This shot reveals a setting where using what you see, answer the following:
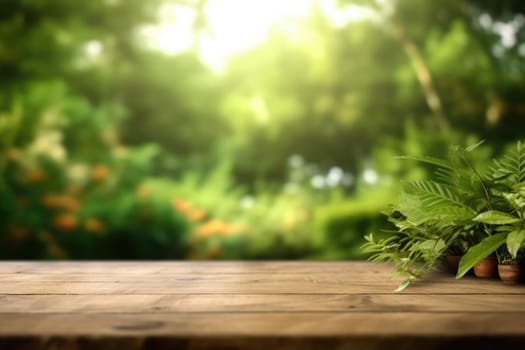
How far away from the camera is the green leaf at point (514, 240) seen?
30.8 inches

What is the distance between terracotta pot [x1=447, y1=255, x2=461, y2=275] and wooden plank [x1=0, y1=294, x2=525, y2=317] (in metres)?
0.25

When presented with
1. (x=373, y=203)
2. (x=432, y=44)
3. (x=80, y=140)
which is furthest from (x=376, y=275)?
(x=432, y=44)

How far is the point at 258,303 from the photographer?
69cm

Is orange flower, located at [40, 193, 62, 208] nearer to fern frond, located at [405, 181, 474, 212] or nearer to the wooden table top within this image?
the wooden table top

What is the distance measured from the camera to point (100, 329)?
55 centimetres

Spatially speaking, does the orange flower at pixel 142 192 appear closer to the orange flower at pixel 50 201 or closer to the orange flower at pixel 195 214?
the orange flower at pixel 195 214

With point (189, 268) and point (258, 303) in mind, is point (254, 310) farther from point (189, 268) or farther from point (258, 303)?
point (189, 268)

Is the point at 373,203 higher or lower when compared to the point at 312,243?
higher

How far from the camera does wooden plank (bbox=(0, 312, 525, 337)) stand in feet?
1.75

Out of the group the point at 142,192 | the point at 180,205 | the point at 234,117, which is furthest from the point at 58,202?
the point at 234,117

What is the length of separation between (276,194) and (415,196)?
201 inches

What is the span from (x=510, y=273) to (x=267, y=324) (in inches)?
20.2

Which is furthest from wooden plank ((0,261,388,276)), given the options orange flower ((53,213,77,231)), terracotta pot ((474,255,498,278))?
orange flower ((53,213,77,231))

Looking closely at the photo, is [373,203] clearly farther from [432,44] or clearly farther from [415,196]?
[415,196]
